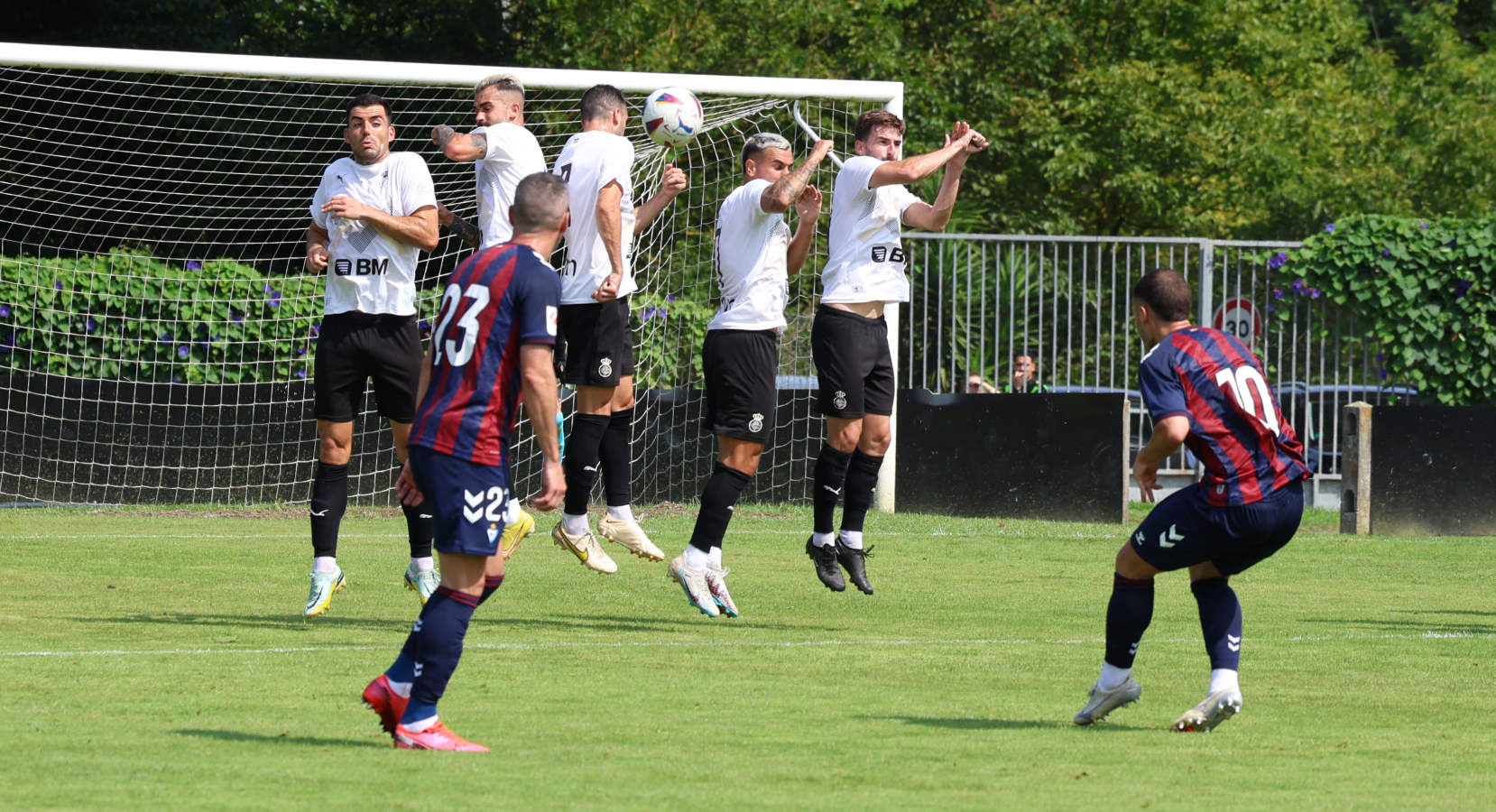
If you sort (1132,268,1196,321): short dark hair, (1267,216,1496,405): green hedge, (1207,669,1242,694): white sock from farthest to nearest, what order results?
(1267,216,1496,405): green hedge → (1132,268,1196,321): short dark hair → (1207,669,1242,694): white sock

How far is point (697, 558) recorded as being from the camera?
9.05 metres

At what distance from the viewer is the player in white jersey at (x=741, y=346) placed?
909 centimetres

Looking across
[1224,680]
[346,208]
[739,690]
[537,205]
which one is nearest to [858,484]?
[346,208]

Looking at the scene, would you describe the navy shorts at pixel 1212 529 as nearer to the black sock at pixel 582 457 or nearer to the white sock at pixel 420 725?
the white sock at pixel 420 725

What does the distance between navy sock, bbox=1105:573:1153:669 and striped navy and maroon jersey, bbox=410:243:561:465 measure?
2138mm

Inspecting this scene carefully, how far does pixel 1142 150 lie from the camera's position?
94.4 ft

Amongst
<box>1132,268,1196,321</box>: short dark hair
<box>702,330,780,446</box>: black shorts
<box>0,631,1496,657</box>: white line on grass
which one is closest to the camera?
<box>1132,268,1196,321</box>: short dark hair

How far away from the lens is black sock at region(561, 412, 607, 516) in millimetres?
9727

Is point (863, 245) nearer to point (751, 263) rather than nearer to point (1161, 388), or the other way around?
point (751, 263)

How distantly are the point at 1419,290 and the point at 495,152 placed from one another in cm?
1071

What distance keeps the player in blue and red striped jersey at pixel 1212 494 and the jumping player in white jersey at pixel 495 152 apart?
379 cm

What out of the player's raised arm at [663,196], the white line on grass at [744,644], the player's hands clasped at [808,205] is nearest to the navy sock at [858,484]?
the player's hands clasped at [808,205]

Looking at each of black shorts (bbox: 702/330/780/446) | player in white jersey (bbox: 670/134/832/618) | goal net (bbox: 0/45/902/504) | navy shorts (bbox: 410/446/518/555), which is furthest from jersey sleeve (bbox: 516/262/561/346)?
goal net (bbox: 0/45/902/504)

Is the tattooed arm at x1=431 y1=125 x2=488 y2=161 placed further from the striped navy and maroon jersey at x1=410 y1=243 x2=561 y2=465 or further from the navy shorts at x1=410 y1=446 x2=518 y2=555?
the navy shorts at x1=410 y1=446 x2=518 y2=555
